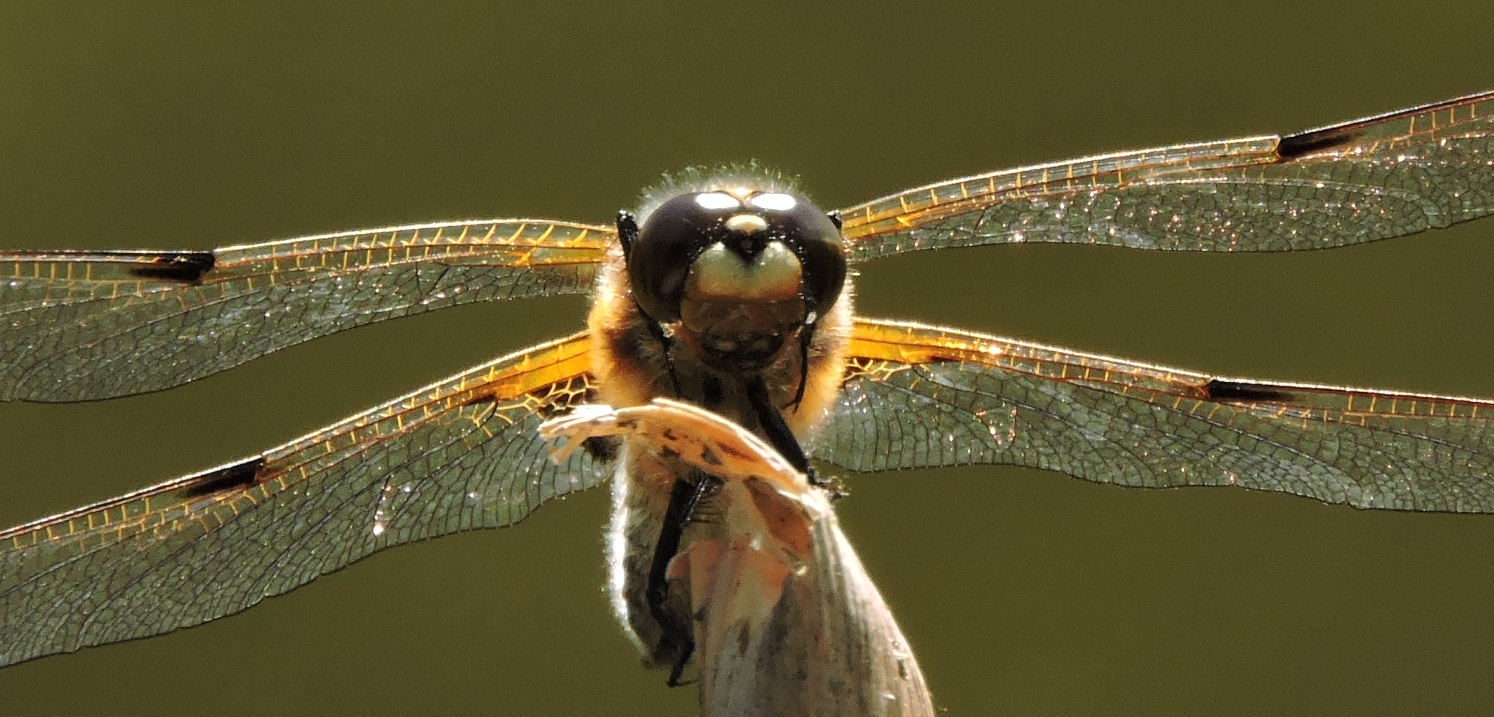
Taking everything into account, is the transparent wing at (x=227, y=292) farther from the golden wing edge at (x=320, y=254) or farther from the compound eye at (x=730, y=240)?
the compound eye at (x=730, y=240)

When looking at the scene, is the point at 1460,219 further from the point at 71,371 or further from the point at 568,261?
the point at 71,371

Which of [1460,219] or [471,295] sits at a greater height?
[1460,219]

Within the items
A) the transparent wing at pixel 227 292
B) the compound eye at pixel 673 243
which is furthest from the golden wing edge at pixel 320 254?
the compound eye at pixel 673 243

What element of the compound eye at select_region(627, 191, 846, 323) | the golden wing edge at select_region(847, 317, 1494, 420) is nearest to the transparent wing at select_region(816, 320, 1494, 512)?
the golden wing edge at select_region(847, 317, 1494, 420)

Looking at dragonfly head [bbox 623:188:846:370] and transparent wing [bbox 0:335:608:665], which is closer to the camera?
dragonfly head [bbox 623:188:846:370]

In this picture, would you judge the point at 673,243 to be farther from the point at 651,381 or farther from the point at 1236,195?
the point at 1236,195

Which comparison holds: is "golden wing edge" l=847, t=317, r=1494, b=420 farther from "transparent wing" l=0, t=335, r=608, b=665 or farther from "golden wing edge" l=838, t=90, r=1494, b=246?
"transparent wing" l=0, t=335, r=608, b=665

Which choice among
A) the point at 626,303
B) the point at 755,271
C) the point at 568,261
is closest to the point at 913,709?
the point at 755,271
